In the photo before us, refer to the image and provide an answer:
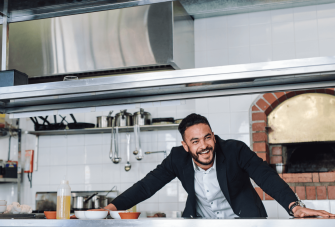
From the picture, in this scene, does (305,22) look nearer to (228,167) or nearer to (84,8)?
(228,167)

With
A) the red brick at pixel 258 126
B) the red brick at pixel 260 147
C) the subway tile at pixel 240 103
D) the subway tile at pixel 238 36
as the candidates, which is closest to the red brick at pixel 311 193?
the red brick at pixel 260 147

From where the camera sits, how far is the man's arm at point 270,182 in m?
1.43

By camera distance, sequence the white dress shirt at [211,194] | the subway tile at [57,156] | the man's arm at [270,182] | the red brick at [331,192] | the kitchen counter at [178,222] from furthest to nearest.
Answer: the subway tile at [57,156] → the red brick at [331,192] → the white dress shirt at [211,194] → the man's arm at [270,182] → the kitchen counter at [178,222]

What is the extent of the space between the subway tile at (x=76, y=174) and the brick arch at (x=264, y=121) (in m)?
1.97

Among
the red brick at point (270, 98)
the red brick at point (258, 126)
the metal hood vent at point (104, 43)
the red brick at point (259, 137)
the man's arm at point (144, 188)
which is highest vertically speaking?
the metal hood vent at point (104, 43)

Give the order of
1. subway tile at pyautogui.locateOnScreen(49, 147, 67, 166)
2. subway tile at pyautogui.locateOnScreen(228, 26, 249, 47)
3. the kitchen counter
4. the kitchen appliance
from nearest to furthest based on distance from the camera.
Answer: the kitchen counter → subway tile at pyautogui.locateOnScreen(228, 26, 249, 47) → the kitchen appliance → subway tile at pyautogui.locateOnScreen(49, 147, 67, 166)

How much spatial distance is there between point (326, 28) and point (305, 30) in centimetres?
20

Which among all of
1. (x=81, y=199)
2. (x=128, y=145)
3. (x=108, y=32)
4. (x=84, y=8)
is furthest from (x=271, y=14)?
(x=81, y=199)

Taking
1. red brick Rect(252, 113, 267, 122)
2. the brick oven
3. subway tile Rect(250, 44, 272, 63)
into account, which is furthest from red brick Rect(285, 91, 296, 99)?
subway tile Rect(250, 44, 272, 63)

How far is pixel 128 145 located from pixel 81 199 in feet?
2.47

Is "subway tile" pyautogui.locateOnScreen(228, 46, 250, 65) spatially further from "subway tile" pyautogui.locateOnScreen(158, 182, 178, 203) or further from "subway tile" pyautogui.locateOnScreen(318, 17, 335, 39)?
"subway tile" pyautogui.locateOnScreen(158, 182, 178, 203)

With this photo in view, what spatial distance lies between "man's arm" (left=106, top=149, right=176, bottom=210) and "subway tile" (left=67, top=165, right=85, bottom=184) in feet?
7.21

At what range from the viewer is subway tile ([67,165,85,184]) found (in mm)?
4324

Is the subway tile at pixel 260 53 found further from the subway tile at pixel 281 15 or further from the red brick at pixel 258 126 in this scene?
the red brick at pixel 258 126
